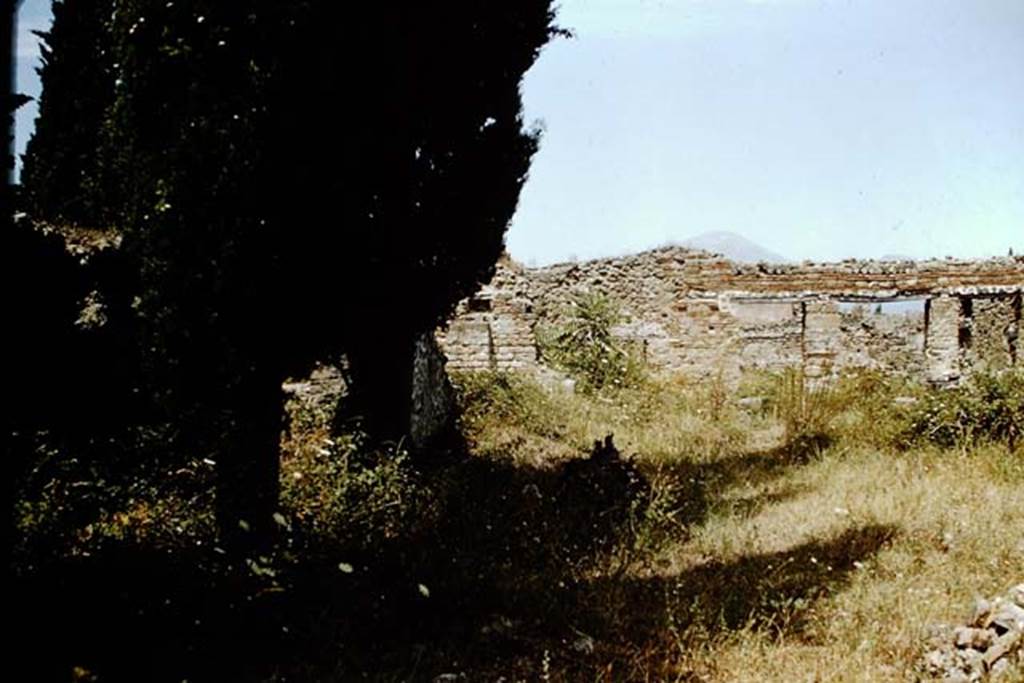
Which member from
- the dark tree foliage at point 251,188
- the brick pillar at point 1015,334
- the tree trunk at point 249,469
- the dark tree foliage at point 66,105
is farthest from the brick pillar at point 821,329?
the dark tree foliage at point 66,105

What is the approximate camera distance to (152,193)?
4.82 metres

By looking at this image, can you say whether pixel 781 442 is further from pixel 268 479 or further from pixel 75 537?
pixel 75 537

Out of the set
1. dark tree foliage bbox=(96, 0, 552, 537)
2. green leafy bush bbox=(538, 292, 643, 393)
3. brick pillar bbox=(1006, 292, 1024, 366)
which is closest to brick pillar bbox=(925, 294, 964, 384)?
brick pillar bbox=(1006, 292, 1024, 366)

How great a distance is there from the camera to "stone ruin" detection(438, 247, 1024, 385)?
1730 cm

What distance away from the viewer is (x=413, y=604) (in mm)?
4922

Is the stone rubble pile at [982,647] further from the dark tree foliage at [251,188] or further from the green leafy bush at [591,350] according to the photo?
the green leafy bush at [591,350]

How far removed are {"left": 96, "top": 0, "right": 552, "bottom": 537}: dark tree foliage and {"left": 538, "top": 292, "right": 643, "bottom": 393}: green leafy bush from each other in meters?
9.36

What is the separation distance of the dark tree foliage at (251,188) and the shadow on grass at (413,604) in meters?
0.74

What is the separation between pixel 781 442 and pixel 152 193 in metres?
9.11

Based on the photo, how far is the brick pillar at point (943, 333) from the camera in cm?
1766

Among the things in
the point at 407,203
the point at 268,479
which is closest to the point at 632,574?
the point at 268,479

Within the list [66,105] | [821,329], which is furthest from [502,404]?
[66,105]

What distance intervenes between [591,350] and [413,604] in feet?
35.8

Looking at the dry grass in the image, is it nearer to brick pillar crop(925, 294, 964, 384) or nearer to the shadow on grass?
the shadow on grass
